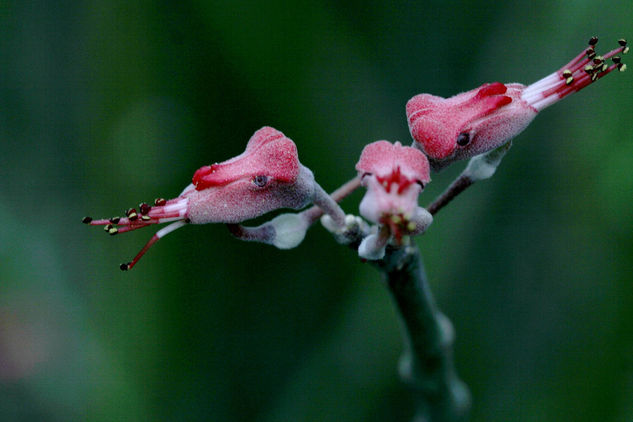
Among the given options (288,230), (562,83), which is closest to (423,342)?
(288,230)

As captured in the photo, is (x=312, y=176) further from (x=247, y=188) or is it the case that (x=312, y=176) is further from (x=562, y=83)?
(x=562, y=83)

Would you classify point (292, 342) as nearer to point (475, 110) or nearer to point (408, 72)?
point (408, 72)

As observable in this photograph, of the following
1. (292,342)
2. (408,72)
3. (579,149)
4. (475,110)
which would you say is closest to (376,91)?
(408,72)

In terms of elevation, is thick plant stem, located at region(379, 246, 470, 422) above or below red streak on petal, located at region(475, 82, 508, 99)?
below

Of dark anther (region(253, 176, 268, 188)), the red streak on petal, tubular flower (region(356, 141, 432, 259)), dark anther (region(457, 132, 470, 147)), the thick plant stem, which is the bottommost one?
the thick plant stem

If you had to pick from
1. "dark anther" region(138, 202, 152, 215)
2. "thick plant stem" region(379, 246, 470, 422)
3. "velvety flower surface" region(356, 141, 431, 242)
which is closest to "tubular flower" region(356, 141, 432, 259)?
"velvety flower surface" region(356, 141, 431, 242)

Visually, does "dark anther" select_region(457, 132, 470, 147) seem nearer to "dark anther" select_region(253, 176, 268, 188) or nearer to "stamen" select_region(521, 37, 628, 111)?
"stamen" select_region(521, 37, 628, 111)

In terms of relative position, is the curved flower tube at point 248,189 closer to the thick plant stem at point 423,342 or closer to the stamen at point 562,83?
the thick plant stem at point 423,342
